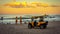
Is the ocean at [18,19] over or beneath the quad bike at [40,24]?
over

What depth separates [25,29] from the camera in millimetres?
3531

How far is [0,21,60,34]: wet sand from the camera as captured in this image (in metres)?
3.49

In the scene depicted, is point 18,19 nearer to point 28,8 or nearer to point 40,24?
point 28,8

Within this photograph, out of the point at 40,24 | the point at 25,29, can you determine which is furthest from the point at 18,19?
the point at 40,24

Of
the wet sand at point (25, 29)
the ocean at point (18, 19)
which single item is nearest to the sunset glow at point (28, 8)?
the ocean at point (18, 19)

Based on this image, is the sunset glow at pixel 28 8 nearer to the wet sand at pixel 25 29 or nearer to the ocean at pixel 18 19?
the ocean at pixel 18 19

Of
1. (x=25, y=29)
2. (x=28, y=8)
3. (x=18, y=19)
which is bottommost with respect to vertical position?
(x=25, y=29)

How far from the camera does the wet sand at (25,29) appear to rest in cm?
349

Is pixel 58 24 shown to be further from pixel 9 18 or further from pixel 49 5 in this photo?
pixel 9 18

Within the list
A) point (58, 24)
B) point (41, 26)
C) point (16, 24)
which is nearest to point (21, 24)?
point (16, 24)

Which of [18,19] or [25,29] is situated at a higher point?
[18,19]

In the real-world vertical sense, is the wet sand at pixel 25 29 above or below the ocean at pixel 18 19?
below

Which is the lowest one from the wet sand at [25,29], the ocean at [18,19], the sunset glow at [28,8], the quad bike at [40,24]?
the wet sand at [25,29]

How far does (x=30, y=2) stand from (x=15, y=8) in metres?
0.24
